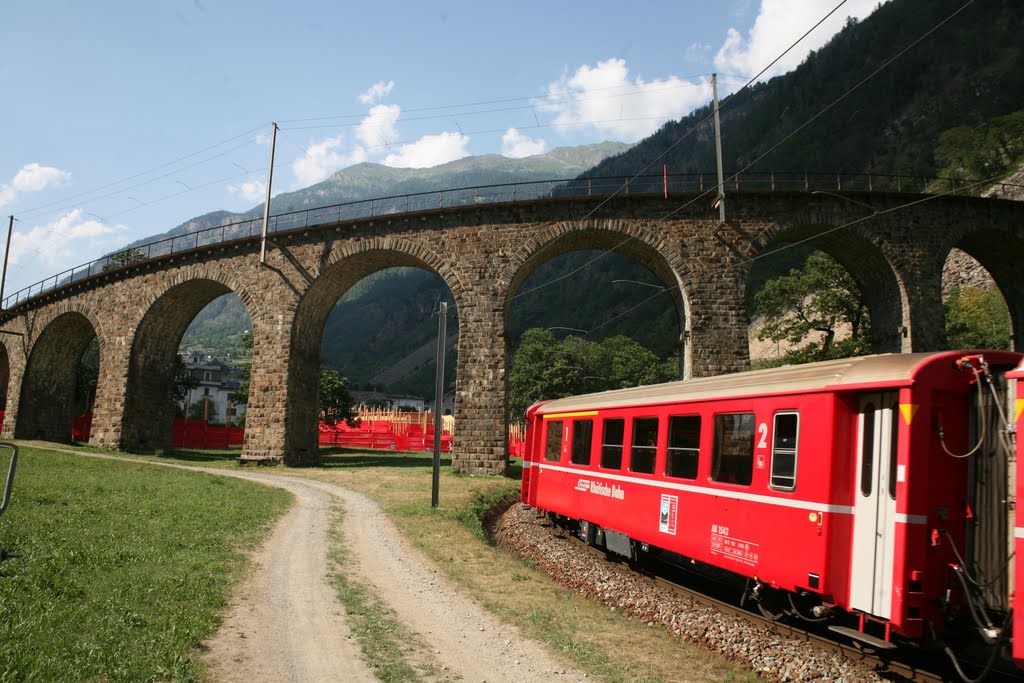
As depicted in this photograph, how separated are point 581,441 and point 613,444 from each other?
5.60 feet

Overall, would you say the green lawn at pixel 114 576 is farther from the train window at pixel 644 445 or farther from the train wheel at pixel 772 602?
the train wheel at pixel 772 602

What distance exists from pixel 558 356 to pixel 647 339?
152 feet

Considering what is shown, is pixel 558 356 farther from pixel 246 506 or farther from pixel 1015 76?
pixel 1015 76

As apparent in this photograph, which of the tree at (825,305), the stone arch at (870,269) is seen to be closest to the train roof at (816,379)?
the stone arch at (870,269)

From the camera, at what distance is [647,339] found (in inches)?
4754

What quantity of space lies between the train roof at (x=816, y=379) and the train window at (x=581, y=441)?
74.9 inches

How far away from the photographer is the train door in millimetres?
6898

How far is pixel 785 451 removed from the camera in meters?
8.20

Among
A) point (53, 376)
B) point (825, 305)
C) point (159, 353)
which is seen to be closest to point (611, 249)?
point (825, 305)

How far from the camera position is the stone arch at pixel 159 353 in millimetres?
35188

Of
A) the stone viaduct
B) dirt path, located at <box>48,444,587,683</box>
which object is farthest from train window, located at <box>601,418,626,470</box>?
the stone viaduct

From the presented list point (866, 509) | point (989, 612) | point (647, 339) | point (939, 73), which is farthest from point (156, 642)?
point (939, 73)

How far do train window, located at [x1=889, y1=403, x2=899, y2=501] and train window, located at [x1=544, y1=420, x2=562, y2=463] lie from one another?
9.13 meters

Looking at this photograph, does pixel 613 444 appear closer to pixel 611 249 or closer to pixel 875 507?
pixel 875 507
